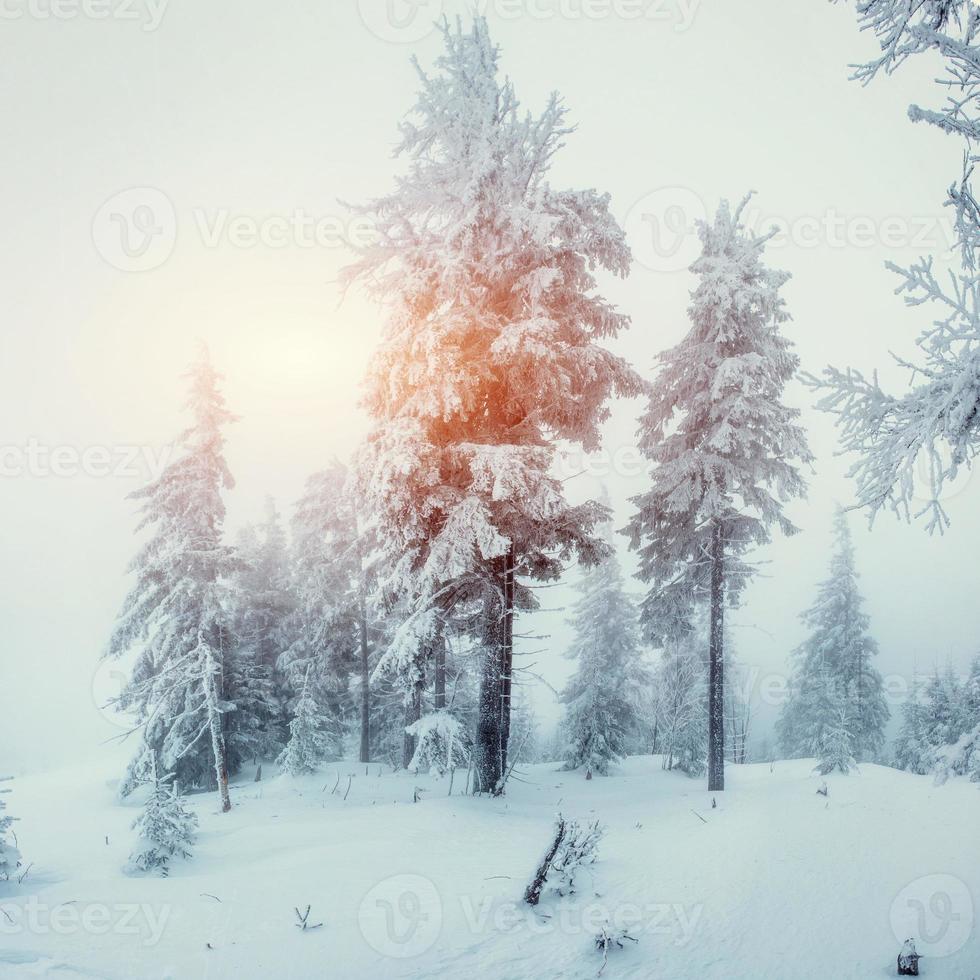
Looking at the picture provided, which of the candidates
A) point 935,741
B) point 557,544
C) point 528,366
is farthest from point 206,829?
point 935,741

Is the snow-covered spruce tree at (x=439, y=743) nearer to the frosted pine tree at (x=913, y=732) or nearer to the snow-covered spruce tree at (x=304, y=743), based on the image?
the snow-covered spruce tree at (x=304, y=743)

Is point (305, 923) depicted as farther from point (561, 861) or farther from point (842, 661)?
point (842, 661)

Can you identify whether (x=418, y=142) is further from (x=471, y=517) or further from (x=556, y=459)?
(x=471, y=517)

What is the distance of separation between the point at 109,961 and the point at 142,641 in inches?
611

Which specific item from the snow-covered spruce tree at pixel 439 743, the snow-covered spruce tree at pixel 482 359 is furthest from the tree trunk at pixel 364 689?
the snow-covered spruce tree at pixel 439 743

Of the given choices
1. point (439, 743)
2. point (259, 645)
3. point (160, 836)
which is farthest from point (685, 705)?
point (160, 836)

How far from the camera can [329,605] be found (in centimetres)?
2241

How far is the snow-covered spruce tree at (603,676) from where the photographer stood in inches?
951

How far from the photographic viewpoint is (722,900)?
6.58 m

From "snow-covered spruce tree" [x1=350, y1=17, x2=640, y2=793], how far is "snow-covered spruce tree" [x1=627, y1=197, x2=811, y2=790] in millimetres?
3968

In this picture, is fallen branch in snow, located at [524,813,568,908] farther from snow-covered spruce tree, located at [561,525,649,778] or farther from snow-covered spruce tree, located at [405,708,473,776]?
snow-covered spruce tree, located at [561,525,649,778]

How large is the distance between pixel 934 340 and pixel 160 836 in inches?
442

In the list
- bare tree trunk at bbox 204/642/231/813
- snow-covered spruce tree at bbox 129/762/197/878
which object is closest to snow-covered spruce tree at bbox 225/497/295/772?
bare tree trunk at bbox 204/642/231/813

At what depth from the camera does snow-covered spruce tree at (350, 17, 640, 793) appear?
10.0 meters
